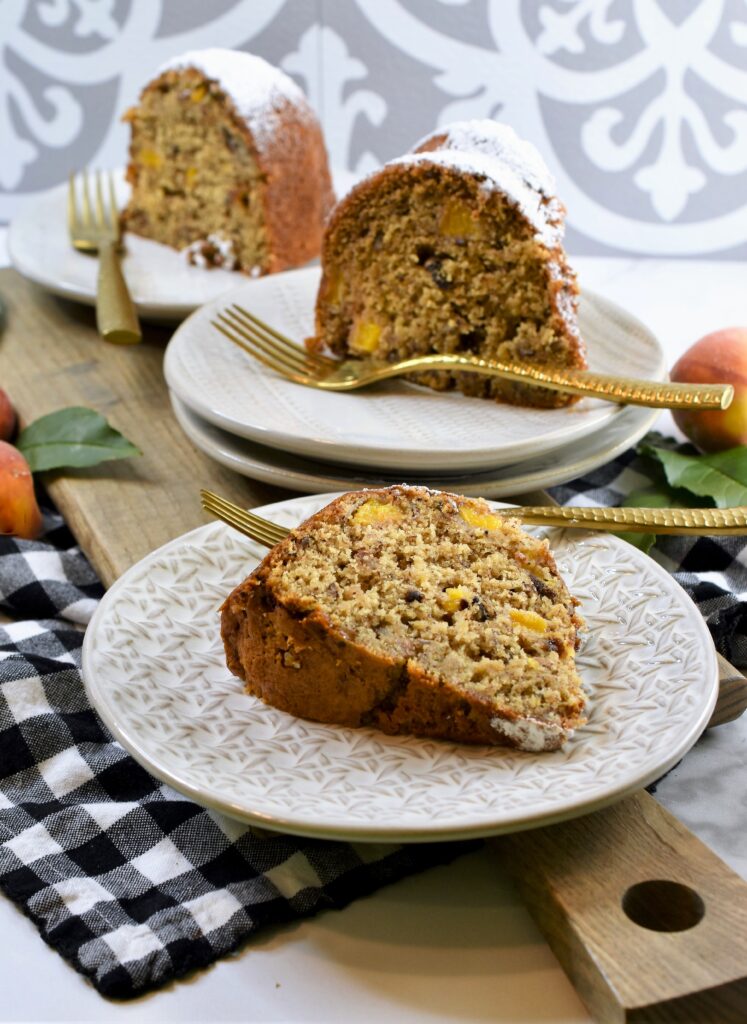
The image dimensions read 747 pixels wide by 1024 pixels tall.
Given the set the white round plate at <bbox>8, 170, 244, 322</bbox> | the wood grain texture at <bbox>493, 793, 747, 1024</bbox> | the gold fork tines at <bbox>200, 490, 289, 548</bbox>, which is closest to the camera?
the wood grain texture at <bbox>493, 793, 747, 1024</bbox>

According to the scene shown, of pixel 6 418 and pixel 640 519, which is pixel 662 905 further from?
pixel 6 418

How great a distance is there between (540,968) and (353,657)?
40cm

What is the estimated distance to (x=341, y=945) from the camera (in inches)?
53.7

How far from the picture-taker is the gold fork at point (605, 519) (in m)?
1.77

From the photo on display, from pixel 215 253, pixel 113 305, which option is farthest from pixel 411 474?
pixel 215 253

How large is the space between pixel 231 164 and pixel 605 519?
168 cm

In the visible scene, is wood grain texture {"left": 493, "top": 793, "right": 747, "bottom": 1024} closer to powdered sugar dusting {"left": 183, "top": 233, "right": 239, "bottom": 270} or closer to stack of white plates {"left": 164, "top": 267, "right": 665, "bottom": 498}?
stack of white plates {"left": 164, "top": 267, "right": 665, "bottom": 498}

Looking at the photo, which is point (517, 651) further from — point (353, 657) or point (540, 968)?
point (540, 968)

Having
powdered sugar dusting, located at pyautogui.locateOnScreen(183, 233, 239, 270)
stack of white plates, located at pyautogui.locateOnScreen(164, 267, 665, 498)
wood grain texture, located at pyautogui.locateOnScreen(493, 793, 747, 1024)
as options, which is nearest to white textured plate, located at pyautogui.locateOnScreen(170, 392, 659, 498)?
stack of white plates, located at pyautogui.locateOnScreen(164, 267, 665, 498)

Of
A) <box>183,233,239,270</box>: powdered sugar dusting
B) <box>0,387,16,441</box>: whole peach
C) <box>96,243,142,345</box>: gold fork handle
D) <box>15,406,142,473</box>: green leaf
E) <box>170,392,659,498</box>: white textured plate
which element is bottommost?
<box>0,387,16,441</box>: whole peach

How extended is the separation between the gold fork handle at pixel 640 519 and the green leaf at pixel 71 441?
81 cm

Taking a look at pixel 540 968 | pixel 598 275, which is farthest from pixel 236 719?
pixel 598 275

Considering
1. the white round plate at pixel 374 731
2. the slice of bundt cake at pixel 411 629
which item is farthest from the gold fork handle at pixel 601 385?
the slice of bundt cake at pixel 411 629

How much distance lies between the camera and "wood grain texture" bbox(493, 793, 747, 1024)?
1194 millimetres
